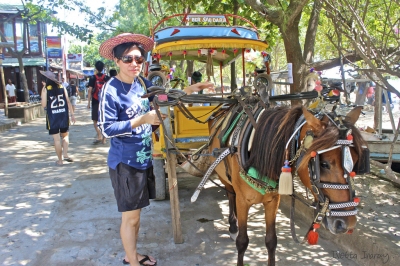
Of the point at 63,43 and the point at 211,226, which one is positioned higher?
the point at 63,43

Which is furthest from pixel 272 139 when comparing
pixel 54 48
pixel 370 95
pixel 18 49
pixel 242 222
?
pixel 18 49

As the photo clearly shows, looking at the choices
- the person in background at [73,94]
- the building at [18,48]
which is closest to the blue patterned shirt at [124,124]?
the person in background at [73,94]

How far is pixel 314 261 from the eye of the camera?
354 cm

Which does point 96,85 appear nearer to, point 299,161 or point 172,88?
point 172,88

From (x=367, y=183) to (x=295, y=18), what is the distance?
2.74 metres

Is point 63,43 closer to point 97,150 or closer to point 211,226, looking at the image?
point 97,150

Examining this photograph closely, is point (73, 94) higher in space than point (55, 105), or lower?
higher

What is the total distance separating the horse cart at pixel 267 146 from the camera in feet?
6.95

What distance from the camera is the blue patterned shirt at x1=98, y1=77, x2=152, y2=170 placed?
2699 millimetres

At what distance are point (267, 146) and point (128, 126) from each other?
3.48 ft

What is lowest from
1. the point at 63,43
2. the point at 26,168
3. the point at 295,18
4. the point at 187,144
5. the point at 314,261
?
the point at 314,261

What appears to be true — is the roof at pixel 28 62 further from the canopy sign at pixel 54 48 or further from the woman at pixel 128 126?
the woman at pixel 128 126

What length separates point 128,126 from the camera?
268 cm

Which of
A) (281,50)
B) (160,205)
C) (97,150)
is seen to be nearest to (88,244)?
(160,205)
